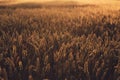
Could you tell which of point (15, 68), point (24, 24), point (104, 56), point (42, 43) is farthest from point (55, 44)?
point (24, 24)

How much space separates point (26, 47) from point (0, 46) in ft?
0.76

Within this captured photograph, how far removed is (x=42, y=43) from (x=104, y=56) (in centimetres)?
49

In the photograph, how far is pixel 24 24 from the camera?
3.25 m

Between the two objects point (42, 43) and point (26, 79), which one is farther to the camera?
point (42, 43)

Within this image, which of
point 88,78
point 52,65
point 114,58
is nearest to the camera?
point 88,78

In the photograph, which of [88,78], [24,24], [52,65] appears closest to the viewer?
[88,78]

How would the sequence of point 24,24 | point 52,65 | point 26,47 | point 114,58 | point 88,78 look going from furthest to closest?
point 24,24
point 26,47
point 114,58
point 52,65
point 88,78

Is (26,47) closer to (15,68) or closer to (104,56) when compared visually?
(15,68)

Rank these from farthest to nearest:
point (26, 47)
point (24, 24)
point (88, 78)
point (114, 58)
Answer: point (24, 24) < point (26, 47) < point (114, 58) < point (88, 78)

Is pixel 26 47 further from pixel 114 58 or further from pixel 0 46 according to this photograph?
pixel 114 58

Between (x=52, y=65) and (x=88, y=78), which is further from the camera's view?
(x=52, y=65)

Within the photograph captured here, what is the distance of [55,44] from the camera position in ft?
6.82

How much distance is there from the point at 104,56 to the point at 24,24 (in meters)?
1.67

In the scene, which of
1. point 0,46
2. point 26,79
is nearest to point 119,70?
point 26,79
